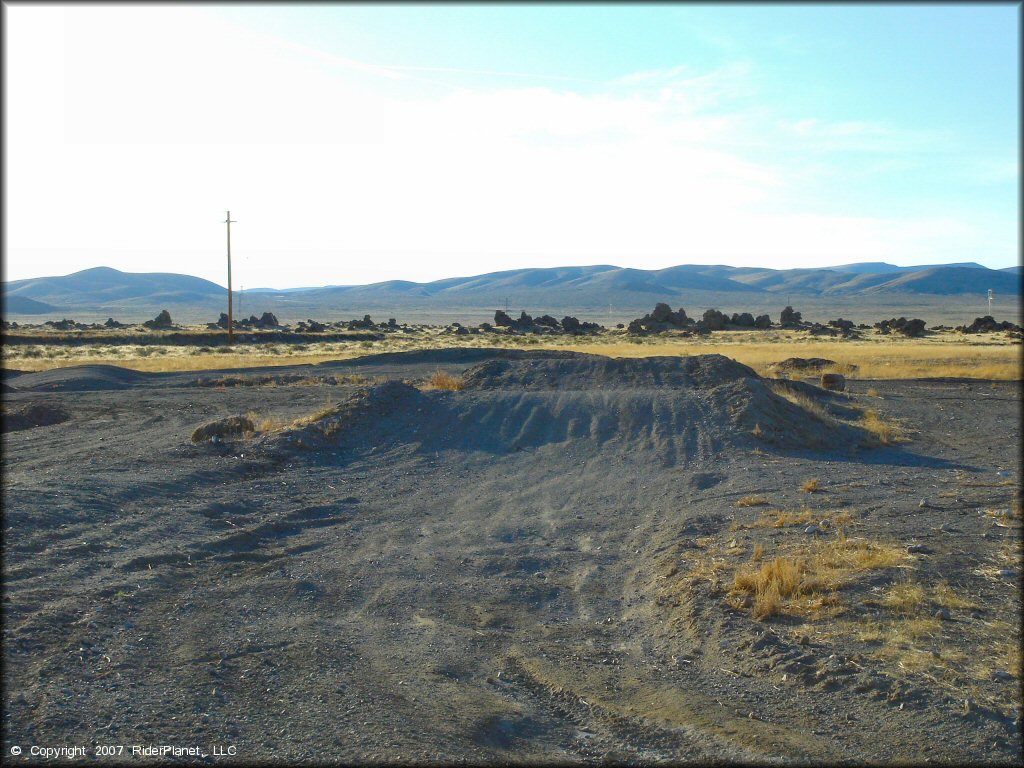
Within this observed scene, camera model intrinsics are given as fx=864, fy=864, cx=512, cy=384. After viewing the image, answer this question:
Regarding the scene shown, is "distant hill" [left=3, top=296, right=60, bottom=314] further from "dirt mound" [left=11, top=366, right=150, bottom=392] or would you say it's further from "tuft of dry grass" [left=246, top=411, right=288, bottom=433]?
"tuft of dry grass" [left=246, top=411, right=288, bottom=433]

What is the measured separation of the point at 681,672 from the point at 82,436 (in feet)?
53.2

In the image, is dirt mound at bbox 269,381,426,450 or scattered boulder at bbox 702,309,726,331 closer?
dirt mound at bbox 269,381,426,450

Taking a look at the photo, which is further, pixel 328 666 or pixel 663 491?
pixel 663 491

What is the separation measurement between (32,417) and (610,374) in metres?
15.0

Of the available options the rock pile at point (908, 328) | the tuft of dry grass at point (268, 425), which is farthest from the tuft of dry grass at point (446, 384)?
the rock pile at point (908, 328)

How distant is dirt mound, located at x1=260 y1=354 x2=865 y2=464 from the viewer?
17.0 m

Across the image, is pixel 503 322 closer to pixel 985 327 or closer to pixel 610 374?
pixel 985 327

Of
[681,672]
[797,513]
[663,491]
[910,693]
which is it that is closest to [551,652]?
[681,672]

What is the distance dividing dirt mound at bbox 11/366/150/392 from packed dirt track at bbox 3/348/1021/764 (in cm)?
1215

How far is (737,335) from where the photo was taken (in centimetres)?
6294

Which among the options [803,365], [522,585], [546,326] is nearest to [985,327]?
[546,326]

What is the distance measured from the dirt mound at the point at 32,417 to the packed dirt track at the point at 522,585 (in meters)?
3.36

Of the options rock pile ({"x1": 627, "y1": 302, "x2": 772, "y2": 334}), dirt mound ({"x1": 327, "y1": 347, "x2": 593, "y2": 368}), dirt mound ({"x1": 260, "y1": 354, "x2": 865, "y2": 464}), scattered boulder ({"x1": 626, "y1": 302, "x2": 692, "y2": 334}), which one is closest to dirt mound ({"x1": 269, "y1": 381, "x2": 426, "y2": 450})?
dirt mound ({"x1": 260, "y1": 354, "x2": 865, "y2": 464})

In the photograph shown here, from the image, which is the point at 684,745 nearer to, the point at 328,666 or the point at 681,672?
the point at 681,672
